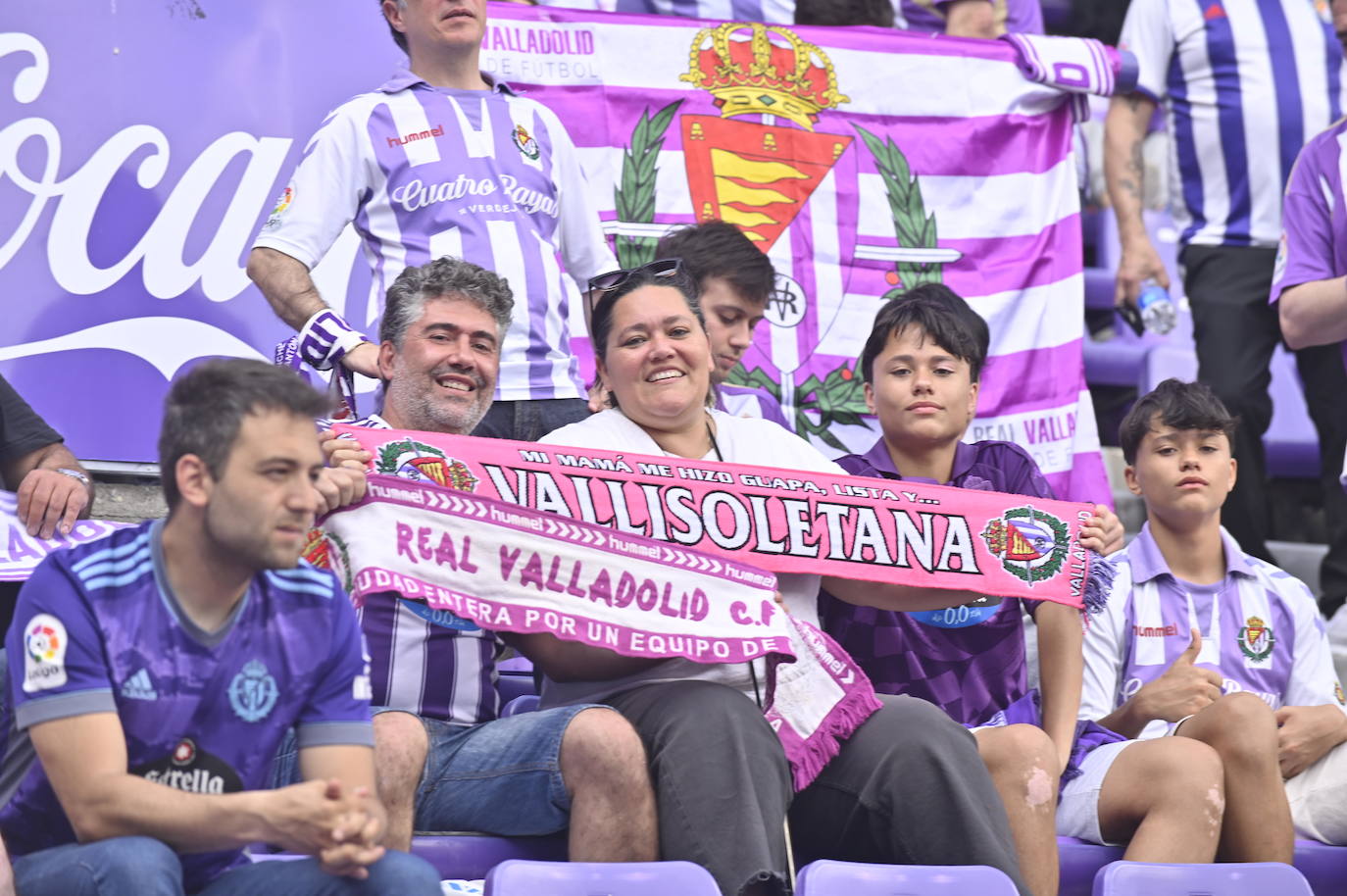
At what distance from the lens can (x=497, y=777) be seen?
9.90ft

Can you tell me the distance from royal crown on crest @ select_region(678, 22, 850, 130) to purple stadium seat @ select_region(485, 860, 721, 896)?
125 inches

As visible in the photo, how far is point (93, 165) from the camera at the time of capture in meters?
4.64

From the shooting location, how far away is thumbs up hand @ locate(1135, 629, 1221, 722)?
363 centimetres

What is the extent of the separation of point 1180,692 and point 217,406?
208 centimetres

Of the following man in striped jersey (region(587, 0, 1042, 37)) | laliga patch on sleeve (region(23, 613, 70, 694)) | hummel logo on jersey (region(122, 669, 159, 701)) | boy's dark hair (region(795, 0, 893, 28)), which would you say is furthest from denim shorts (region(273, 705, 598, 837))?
boy's dark hair (region(795, 0, 893, 28))

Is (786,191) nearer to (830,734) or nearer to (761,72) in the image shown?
(761,72)

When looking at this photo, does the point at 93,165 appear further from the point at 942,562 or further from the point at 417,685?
the point at 942,562

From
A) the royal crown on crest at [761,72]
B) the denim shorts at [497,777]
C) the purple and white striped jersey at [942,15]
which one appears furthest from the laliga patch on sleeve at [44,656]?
the purple and white striped jersey at [942,15]

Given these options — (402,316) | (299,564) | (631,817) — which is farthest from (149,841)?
(402,316)

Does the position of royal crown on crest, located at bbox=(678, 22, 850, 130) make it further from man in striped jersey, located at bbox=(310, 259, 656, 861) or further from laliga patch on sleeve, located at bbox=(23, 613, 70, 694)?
laliga patch on sleeve, located at bbox=(23, 613, 70, 694)

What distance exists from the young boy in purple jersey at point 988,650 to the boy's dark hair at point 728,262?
18.3 inches

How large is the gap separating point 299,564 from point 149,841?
0.49 metres

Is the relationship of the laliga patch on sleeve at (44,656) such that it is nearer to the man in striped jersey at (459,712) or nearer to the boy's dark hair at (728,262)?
the man in striped jersey at (459,712)

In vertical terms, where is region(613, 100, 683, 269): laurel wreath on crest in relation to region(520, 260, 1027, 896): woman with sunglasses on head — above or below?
above
